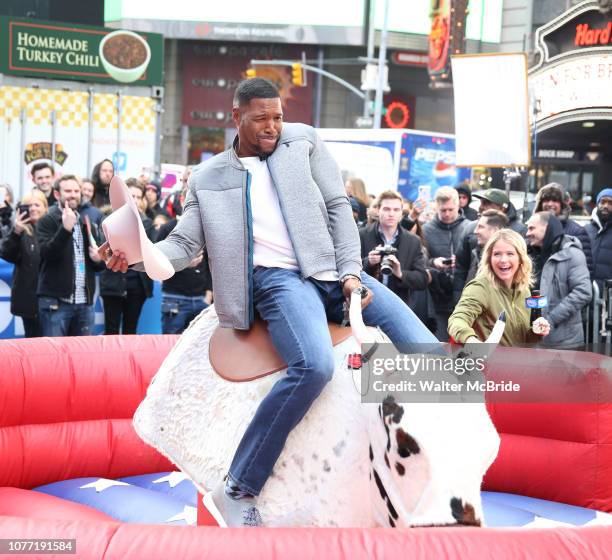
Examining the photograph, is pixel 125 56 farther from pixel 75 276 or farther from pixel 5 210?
pixel 75 276

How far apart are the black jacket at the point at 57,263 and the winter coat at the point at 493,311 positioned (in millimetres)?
3541

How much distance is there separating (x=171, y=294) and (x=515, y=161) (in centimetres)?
409

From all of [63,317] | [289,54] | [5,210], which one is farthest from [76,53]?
[289,54]

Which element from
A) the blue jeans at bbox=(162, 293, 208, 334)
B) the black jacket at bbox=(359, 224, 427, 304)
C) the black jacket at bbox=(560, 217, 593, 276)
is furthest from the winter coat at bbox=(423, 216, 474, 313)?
the blue jeans at bbox=(162, 293, 208, 334)

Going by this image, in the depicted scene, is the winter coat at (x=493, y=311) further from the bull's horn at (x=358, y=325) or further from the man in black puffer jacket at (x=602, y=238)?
the man in black puffer jacket at (x=602, y=238)

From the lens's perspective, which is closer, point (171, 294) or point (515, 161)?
point (171, 294)

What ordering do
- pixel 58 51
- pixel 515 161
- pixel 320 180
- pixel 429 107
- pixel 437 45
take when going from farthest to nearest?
1. pixel 429 107
2. pixel 437 45
3. pixel 58 51
4. pixel 515 161
5. pixel 320 180

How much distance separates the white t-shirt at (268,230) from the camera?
393 centimetres

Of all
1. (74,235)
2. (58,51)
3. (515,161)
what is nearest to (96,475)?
(74,235)

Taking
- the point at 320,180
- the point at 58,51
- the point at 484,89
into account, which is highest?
the point at 58,51

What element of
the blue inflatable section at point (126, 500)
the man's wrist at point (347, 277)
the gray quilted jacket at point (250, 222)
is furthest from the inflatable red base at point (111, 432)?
the man's wrist at point (347, 277)

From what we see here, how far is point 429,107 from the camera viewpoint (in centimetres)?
4325

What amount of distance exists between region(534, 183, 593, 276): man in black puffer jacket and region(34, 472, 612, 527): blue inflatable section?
2.97 meters

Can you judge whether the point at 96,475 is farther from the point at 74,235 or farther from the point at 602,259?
the point at 602,259
